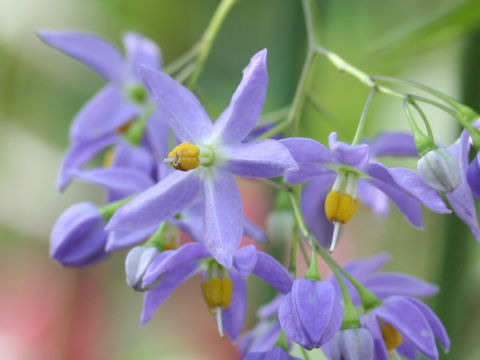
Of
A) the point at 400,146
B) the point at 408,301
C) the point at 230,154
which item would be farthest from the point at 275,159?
the point at 400,146

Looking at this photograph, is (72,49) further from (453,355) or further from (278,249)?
(453,355)

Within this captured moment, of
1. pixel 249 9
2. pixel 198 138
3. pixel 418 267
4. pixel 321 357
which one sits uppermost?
pixel 198 138

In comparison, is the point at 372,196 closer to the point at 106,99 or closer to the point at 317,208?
the point at 317,208

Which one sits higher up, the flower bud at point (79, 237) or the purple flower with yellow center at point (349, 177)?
the purple flower with yellow center at point (349, 177)

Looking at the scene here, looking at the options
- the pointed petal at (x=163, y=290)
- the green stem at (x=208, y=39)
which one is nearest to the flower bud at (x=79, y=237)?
the pointed petal at (x=163, y=290)

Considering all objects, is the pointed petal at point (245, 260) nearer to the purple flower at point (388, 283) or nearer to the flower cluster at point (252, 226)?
the flower cluster at point (252, 226)

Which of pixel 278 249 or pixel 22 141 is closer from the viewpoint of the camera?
pixel 278 249
